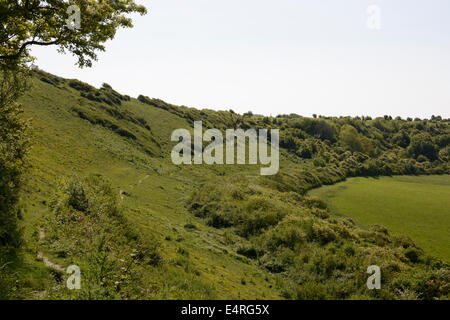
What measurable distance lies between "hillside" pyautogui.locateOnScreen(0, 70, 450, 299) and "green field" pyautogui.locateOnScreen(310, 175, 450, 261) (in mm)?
5938

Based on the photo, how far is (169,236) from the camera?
22.8m

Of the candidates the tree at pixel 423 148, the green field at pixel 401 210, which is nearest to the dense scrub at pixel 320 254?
the green field at pixel 401 210

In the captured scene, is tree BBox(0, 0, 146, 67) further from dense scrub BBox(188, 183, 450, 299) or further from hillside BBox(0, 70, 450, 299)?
dense scrub BBox(188, 183, 450, 299)

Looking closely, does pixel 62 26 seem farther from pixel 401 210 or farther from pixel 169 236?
pixel 401 210

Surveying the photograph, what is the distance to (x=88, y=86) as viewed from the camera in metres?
99.3

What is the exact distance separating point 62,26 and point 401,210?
59.7 m

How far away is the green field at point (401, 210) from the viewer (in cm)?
3725

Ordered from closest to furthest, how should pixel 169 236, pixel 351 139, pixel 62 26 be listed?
pixel 62 26, pixel 169 236, pixel 351 139

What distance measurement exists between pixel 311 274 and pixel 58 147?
4219cm

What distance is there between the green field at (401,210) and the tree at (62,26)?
131 ft

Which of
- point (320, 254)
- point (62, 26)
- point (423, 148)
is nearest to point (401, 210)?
point (320, 254)

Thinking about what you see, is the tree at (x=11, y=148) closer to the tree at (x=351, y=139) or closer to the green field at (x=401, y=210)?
the green field at (x=401, y=210)

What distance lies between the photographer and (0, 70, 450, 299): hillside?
1180 cm
